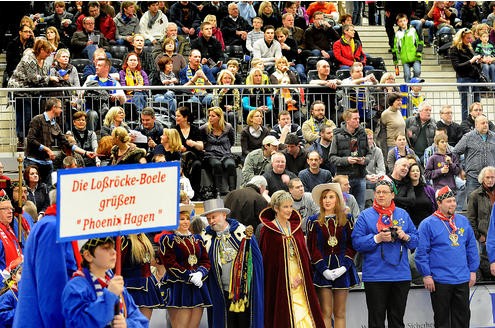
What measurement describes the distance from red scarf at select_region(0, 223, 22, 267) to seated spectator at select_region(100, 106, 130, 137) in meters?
4.68

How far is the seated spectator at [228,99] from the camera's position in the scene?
17.6 m

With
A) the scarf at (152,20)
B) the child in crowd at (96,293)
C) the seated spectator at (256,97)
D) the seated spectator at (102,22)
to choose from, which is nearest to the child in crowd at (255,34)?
the scarf at (152,20)

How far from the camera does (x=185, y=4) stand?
22.1 metres

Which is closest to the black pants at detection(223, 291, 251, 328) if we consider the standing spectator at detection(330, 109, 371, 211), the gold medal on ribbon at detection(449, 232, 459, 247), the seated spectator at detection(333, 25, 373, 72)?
the gold medal on ribbon at detection(449, 232, 459, 247)

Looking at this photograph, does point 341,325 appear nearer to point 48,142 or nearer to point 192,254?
point 192,254

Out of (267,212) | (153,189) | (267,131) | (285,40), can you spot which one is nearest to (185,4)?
(285,40)

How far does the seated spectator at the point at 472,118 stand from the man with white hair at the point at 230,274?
220 inches

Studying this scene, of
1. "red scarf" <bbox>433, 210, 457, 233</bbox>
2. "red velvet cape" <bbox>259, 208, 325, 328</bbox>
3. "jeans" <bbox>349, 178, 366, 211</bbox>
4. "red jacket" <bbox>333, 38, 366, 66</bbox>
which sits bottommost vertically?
"red velvet cape" <bbox>259, 208, 325, 328</bbox>

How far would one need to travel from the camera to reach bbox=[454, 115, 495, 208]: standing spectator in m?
16.6

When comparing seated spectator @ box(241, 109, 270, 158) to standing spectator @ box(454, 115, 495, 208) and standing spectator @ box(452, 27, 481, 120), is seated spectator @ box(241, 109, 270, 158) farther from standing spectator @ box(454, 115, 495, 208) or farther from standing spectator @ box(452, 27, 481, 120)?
standing spectator @ box(452, 27, 481, 120)

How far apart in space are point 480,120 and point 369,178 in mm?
1897

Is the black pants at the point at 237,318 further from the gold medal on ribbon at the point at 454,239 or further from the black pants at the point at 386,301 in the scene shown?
the gold medal on ribbon at the point at 454,239

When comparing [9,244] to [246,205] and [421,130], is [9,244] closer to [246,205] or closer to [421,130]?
[246,205]

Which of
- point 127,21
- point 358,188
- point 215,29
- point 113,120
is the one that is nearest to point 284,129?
point 358,188
